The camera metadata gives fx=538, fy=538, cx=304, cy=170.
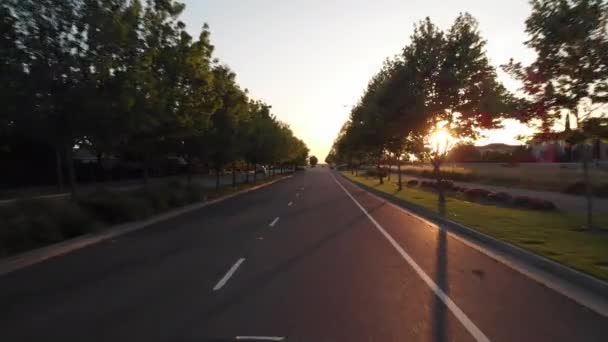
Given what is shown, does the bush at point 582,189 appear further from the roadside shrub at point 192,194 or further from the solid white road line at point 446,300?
the roadside shrub at point 192,194

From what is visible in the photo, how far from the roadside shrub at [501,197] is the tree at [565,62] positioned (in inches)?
398

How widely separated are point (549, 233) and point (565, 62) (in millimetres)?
4321

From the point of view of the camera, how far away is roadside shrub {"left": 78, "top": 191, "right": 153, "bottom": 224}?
1708 centimetres

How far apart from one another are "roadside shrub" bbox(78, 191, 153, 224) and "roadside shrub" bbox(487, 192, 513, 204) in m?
15.7

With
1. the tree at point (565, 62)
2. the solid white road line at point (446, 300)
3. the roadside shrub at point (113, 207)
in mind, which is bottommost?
the solid white road line at point (446, 300)

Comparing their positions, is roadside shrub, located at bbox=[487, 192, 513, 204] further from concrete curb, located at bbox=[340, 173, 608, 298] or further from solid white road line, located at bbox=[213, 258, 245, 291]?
solid white road line, located at bbox=[213, 258, 245, 291]

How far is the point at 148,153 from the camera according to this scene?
993 inches

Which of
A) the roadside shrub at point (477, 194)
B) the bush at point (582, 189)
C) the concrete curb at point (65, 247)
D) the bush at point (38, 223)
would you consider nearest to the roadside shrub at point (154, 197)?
the concrete curb at point (65, 247)

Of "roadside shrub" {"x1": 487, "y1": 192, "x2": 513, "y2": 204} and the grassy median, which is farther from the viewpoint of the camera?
"roadside shrub" {"x1": 487, "y1": 192, "x2": 513, "y2": 204}

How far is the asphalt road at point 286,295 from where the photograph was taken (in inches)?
238

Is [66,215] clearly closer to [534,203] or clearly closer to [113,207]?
[113,207]

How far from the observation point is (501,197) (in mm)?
25172

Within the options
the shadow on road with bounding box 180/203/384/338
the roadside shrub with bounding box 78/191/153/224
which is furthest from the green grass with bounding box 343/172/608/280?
the roadside shrub with bounding box 78/191/153/224

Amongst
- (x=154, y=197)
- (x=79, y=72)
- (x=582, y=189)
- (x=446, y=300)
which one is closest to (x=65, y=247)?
(x=79, y=72)
